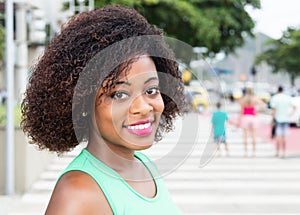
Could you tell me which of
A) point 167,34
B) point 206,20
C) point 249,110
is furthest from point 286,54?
point 167,34

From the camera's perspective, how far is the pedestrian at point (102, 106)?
1.42 meters

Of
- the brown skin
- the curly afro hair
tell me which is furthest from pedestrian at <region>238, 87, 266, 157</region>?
the brown skin

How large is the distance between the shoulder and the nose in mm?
191

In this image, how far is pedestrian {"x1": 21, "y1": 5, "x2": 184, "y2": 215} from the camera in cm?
142

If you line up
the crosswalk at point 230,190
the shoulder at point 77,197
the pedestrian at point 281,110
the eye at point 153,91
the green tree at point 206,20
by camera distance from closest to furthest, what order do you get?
the shoulder at point 77,197, the eye at point 153,91, the crosswalk at point 230,190, the pedestrian at point 281,110, the green tree at point 206,20

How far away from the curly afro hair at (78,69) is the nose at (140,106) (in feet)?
0.22

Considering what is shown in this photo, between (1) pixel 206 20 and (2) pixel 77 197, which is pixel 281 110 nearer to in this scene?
(2) pixel 77 197

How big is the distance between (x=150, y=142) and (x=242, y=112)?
453 inches

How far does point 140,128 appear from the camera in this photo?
4.74ft

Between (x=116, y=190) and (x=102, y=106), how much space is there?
20cm

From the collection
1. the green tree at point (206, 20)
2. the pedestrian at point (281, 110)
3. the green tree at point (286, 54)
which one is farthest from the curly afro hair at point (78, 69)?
the green tree at point (286, 54)

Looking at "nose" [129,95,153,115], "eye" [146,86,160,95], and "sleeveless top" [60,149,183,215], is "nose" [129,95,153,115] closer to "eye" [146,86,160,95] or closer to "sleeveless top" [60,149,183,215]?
"eye" [146,86,160,95]

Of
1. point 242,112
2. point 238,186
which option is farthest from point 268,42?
point 238,186

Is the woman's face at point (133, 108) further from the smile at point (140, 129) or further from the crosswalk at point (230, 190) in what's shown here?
the crosswalk at point (230, 190)
